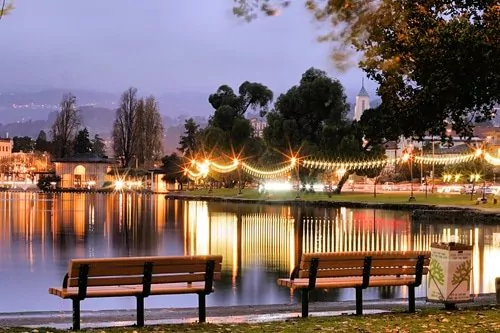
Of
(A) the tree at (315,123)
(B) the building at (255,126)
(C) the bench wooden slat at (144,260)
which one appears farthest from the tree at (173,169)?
(C) the bench wooden slat at (144,260)

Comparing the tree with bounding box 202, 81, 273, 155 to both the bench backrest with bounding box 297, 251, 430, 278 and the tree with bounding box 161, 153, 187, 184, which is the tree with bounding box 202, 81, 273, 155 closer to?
the tree with bounding box 161, 153, 187, 184

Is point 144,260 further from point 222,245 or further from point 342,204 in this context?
point 342,204

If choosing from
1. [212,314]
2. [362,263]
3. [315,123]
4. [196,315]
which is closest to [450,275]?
[362,263]

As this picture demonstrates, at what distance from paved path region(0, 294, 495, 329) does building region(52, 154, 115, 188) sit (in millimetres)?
132459

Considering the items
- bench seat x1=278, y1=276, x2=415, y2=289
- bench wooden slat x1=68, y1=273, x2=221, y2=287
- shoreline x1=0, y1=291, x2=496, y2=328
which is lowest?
shoreline x1=0, y1=291, x2=496, y2=328

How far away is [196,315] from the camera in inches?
513

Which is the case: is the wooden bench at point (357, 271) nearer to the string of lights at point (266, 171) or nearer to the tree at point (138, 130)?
the string of lights at point (266, 171)

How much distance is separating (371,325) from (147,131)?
134 m

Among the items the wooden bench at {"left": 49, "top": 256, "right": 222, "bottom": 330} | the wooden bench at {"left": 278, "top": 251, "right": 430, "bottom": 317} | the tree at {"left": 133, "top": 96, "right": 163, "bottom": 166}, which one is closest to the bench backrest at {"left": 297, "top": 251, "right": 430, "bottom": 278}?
the wooden bench at {"left": 278, "top": 251, "right": 430, "bottom": 317}

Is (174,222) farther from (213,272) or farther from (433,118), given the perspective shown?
(213,272)

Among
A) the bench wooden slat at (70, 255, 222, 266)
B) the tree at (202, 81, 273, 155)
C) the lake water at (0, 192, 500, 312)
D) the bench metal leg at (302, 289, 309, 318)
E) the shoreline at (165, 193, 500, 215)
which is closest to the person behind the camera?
the bench wooden slat at (70, 255, 222, 266)

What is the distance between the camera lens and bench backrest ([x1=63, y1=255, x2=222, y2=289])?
11.2 metres

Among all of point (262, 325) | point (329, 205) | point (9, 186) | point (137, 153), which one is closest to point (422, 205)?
point (329, 205)

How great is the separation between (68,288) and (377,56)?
8.60 metres
